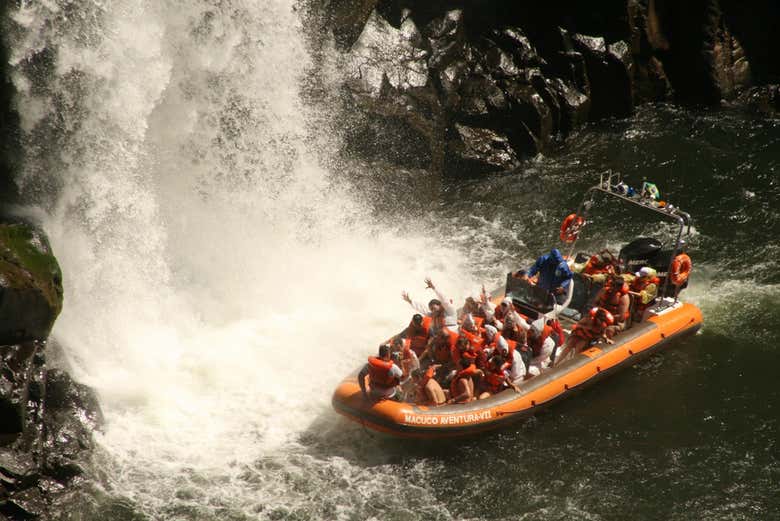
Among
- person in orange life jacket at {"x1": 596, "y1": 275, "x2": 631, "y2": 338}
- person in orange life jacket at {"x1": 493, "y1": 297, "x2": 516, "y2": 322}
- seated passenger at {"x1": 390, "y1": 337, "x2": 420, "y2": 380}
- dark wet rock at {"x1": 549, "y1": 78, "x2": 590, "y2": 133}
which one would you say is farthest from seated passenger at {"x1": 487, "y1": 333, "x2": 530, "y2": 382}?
dark wet rock at {"x1": 549, "y1": 78, "x2": 590, "y2": 133}

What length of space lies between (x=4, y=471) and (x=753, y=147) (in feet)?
65.9

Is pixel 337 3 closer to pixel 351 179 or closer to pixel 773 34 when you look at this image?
pixel 351 179

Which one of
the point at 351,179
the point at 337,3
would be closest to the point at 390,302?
the point at 351,179

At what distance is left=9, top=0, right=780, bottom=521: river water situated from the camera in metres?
12.5

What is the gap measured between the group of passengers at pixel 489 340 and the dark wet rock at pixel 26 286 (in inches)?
193

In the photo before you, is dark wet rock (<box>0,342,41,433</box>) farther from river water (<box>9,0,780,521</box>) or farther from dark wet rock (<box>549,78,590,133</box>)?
dark wet rock (<box>549,78,590,133</box>)

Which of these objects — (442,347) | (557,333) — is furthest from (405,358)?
(557,333)

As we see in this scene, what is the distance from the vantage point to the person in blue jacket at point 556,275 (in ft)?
48.6

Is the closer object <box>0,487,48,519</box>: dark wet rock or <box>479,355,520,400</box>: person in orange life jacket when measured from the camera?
<box>0,487,48,519</box>: dark wet rock

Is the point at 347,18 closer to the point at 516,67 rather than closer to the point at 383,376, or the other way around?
the point at 516,67

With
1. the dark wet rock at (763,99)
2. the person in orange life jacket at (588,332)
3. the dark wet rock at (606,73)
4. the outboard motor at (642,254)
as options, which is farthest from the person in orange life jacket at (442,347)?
the dark wet rock at (763,99)

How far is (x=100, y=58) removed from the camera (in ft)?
52.6

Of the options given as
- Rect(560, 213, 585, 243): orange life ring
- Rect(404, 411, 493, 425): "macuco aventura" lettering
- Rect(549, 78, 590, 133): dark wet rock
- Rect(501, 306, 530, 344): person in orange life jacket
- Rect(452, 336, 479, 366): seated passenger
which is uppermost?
Rect(549, 78, 590, 133): dark wet rock

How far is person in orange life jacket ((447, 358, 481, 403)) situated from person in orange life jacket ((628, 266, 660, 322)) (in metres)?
3.43
